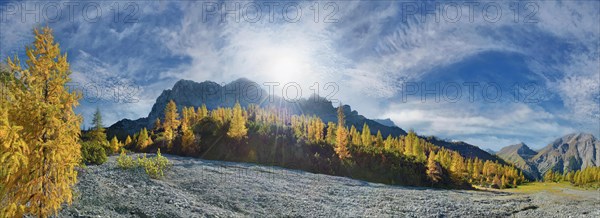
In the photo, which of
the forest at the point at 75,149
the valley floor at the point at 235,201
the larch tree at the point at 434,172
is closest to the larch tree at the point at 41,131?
the forest at the point at 75,149

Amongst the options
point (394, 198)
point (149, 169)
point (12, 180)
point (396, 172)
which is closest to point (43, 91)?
point (12, 180)

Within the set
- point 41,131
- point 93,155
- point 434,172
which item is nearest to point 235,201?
point 41,131

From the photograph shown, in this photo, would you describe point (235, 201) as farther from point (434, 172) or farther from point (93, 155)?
point (434, 172)

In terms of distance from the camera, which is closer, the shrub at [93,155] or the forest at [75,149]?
the forest at [75,149]

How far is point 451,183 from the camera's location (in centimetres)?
7856

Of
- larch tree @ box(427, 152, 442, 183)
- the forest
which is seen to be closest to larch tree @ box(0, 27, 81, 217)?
the forest

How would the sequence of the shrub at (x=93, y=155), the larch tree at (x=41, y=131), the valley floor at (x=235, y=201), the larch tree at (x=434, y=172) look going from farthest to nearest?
the larch tree at (x=434, y=172)
the shrub at (x=93, y=155)
the valley floor at (x=235, y=201)
the larch tree at (x=41, y=131)

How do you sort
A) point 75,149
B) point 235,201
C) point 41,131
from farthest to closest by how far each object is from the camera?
1. point 235,201
2. point 75,149
3. point 41,131

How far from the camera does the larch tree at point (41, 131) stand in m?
13.8

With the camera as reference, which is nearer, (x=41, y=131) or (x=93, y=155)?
(x=41, y=131)

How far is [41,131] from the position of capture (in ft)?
46.8

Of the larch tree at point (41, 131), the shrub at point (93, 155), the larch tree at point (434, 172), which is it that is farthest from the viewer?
the larch tree at point (434, 172)

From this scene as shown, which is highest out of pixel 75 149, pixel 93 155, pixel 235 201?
pixel 75 149

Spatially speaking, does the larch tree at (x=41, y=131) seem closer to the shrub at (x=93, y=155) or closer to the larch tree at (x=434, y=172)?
the shrub at (x=93, y=155)
